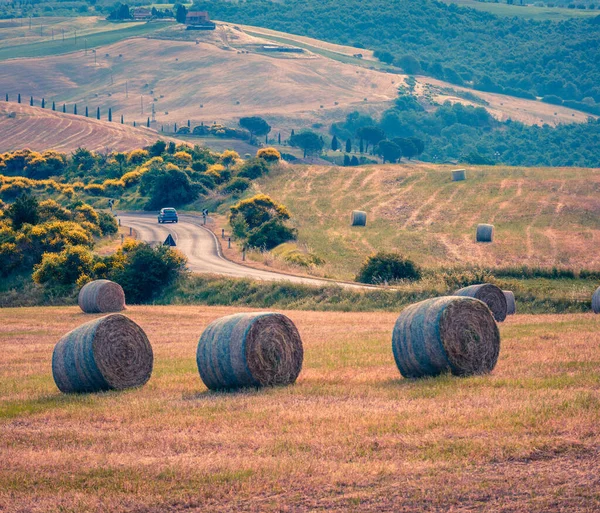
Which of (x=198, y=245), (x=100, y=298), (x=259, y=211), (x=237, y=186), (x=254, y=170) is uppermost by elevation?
(x=254, y=170)

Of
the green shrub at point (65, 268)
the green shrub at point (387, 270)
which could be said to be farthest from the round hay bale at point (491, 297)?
the green shrub at point (65, 268)

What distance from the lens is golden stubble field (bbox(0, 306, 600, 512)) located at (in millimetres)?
13570

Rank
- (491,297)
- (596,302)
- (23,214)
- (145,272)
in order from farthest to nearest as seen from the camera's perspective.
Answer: (23,214) < (145,272) < (596,302) < (491,297)

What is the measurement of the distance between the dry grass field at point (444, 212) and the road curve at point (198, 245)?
5.39 m

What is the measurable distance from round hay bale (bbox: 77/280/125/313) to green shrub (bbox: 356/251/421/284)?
14.4 m

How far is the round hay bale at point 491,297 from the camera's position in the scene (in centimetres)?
3378

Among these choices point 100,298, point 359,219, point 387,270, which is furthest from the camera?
point 359,219

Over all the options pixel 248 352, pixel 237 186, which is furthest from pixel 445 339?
pixel 237 186

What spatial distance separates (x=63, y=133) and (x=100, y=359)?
168 metres

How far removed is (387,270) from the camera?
181ft

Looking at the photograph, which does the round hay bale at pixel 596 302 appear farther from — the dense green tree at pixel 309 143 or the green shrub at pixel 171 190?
the dense green tree at pixel 309 143

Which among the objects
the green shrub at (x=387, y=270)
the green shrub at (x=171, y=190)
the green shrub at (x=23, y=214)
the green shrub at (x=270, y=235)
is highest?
the green shrub at (x=171, y=190)

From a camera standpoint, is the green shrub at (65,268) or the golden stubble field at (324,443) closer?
the golden stubble field at (324,443)

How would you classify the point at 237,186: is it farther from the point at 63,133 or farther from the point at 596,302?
the point at 63,133
